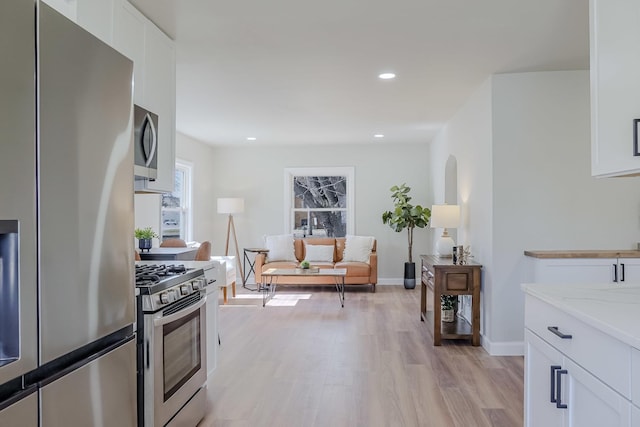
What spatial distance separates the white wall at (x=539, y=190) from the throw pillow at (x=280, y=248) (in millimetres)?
4113

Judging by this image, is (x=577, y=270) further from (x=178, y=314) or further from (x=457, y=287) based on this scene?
(x=178, y=314)

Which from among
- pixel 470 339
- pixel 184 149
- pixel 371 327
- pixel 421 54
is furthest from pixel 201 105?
pixel 470 339

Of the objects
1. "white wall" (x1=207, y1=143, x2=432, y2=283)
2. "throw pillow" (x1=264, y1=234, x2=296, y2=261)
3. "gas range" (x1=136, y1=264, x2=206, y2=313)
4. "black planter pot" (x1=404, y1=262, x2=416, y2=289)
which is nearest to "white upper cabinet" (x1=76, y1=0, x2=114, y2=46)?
"gas range" (x1=136, y1=264, x2=206, y2=313)

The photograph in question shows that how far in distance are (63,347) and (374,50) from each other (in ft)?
9.49

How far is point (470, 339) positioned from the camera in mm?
4410

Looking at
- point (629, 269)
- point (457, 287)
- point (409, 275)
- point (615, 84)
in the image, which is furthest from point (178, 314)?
point (409, 275)

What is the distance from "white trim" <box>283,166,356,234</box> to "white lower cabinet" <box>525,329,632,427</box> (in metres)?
6.17

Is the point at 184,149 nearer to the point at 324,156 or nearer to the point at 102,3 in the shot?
the point at 324,156

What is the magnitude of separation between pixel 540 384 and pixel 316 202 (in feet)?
21.8

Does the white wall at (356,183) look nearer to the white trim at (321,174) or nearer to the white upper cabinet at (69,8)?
the white trim at (321,174)

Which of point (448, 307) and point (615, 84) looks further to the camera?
point (448, 307)

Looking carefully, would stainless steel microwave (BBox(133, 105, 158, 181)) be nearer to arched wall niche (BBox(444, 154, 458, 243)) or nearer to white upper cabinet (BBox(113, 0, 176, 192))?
white upper cabinet (BBox(113, 0, 176, 192))

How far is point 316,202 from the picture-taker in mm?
8383

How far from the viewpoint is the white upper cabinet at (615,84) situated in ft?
5.54
